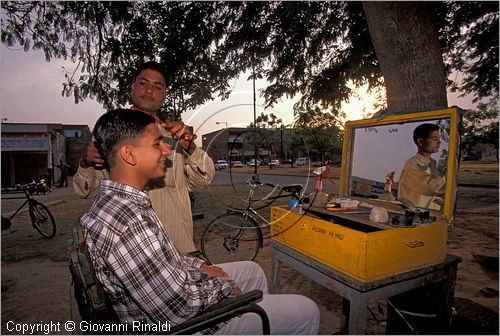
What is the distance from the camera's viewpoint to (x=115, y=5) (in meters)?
5.20

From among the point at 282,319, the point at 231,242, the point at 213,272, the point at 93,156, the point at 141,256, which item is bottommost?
the point at 231,242

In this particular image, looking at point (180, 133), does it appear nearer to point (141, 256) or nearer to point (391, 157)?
point (141, 256)

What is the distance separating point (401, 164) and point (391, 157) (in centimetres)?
12

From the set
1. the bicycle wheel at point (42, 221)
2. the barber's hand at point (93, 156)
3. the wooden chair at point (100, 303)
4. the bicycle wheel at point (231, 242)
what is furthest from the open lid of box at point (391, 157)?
the bicycle wheel at point (42, 221)

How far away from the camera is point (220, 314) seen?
134cm

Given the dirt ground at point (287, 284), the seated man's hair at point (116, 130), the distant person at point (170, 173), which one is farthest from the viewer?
the dirt ground at point (287, 284)

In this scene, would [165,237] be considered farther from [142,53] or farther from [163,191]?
[142,53]

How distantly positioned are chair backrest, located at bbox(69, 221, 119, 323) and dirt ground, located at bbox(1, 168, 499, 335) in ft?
1.20

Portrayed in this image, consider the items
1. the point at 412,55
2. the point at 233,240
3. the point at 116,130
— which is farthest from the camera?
the point at 233,240

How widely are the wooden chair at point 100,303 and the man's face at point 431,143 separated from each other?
5.99 ft

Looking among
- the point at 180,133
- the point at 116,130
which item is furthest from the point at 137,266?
the point at 180,133

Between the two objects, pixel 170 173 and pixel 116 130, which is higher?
pixel 116 130

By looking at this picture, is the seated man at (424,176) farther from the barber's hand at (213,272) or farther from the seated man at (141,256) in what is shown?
the barber's hand at (213,272)

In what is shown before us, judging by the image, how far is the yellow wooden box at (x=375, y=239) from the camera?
1.59 metres
